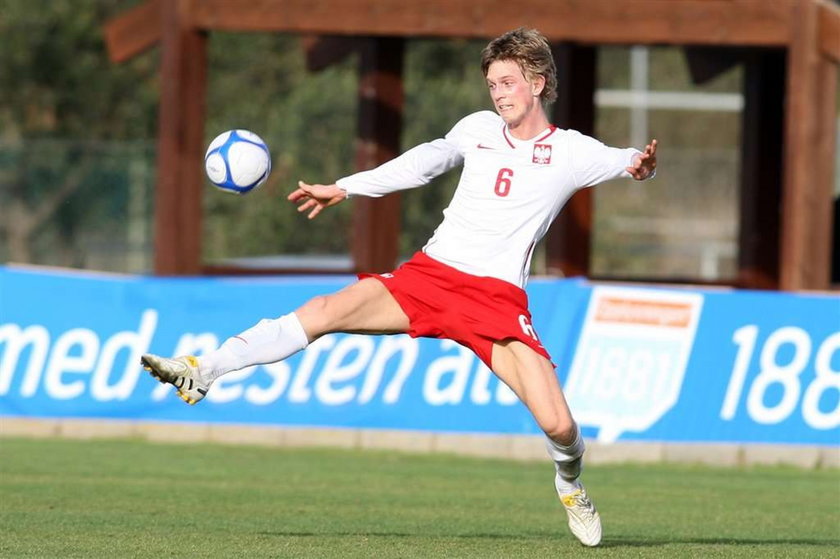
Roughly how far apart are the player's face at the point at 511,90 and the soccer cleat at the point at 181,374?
190 centimetres

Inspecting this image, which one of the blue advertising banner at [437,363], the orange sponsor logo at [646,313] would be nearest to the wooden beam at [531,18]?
the blue advertising banner at [437,363]

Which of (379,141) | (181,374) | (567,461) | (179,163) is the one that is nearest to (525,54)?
(567,461)

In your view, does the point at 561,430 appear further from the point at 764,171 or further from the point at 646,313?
the point at 764,171

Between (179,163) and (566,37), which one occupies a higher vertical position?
(566,37)

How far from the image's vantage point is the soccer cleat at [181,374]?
7.89m

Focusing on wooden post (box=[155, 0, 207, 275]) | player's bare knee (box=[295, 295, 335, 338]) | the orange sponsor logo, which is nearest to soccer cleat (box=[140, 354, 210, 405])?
player's bare knee (box=[295, 295, 335, 338])

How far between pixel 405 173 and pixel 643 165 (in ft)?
3.76

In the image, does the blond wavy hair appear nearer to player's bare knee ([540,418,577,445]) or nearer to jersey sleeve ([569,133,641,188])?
jersey sleeve ([569,133,641,188])

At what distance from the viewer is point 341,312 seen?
830 cm

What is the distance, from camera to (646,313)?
15.0m

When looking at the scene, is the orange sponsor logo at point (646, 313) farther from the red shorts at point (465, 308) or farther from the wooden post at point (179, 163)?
the red shorts at point (465, 308)

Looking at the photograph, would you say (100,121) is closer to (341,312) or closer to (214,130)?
(214,130)

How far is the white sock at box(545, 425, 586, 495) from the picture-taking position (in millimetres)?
8594

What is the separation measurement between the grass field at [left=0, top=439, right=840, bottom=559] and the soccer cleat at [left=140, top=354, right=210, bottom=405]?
0.81 meters
